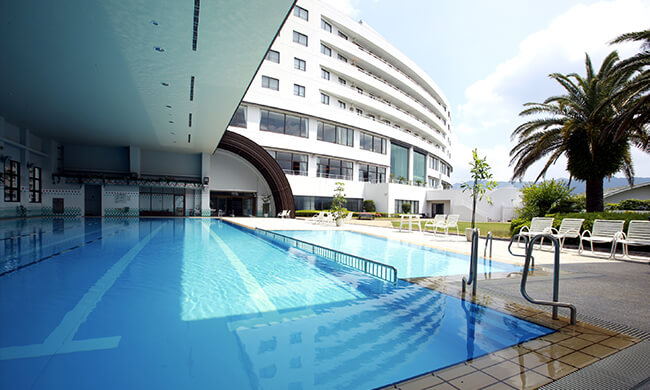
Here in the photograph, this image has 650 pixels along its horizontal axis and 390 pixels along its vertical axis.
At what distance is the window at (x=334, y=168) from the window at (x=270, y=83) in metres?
7.65

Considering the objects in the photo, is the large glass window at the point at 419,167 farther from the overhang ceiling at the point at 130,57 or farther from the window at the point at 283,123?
the overhang ceiling at the point at 130,57

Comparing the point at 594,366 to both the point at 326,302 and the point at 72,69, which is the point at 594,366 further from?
the point at 72,69

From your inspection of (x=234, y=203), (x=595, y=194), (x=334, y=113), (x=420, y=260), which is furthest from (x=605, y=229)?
(x=234, y=203)

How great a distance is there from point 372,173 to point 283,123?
1196 cm

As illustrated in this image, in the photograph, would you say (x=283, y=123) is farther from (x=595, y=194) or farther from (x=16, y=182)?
(x=595, y=194)

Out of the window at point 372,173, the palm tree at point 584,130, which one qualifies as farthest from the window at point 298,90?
the palm tree at point 584,130

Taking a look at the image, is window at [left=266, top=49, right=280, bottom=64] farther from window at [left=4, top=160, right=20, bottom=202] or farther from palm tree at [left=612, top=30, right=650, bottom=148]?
palm tree at [left=612, top=30, right=650, bottom=148]

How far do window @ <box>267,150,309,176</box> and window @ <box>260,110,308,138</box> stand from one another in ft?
6.34

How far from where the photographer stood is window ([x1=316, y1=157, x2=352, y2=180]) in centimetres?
3066

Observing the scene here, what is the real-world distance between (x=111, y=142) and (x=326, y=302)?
24.2 metres

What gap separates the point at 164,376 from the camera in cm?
249

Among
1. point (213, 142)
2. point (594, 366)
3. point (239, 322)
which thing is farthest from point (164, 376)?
point (213, 142)

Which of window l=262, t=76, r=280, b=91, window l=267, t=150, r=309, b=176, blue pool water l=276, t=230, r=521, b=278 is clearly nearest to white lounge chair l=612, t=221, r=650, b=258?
blue pool water l=276, t=230, r=521, b=278

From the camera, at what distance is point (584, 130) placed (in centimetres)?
1252
